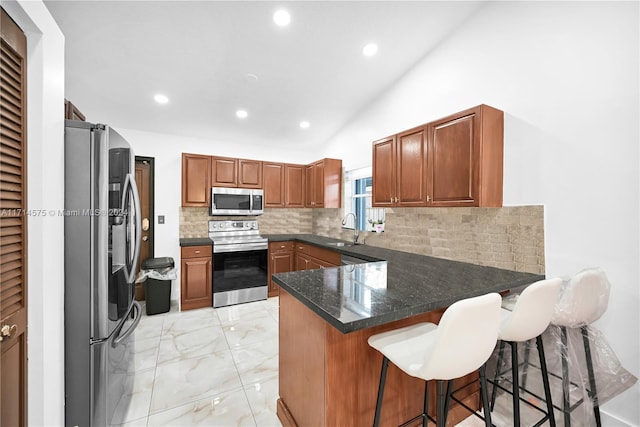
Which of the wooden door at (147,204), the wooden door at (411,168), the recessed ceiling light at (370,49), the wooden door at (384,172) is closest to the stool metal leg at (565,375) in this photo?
the wooden door at (411,168)

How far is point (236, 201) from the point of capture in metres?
3.98

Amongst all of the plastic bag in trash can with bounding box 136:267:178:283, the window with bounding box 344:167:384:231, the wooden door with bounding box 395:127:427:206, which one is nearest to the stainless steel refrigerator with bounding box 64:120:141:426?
the plastic bag in trash can with bounding box 136:267:178:283

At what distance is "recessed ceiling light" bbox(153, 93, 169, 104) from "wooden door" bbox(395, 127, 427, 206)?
267 cm

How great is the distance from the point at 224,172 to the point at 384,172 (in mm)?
2389

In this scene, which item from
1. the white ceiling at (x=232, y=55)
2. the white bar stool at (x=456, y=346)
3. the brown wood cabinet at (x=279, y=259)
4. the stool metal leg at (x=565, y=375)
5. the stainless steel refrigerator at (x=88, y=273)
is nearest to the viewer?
the white bar stool at (x=456, y=346)

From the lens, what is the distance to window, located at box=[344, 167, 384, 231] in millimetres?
3548

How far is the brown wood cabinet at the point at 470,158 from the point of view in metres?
1.98

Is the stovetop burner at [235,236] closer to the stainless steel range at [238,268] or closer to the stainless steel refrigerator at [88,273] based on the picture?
the stainless steel range at [238,268]

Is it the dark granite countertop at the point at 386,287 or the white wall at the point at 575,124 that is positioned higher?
the white wall at the point at 575,124

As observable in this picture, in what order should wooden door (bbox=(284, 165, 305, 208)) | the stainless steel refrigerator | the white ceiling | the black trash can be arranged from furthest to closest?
wooden door (bbox=(284, 165, 305, 208))
the black trash can
the white ceiling
the stainless steel refrigerator

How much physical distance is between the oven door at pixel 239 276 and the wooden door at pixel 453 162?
2.56 m

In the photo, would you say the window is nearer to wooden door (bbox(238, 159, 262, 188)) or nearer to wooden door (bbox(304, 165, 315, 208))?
wooden door (bbox(304, 165, 315, 208))

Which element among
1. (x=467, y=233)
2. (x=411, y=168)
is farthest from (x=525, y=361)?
(x=411, y=168)

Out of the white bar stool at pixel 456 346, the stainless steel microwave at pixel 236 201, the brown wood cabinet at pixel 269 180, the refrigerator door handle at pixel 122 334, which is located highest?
the brown wood cabinet at pixel 269 180
